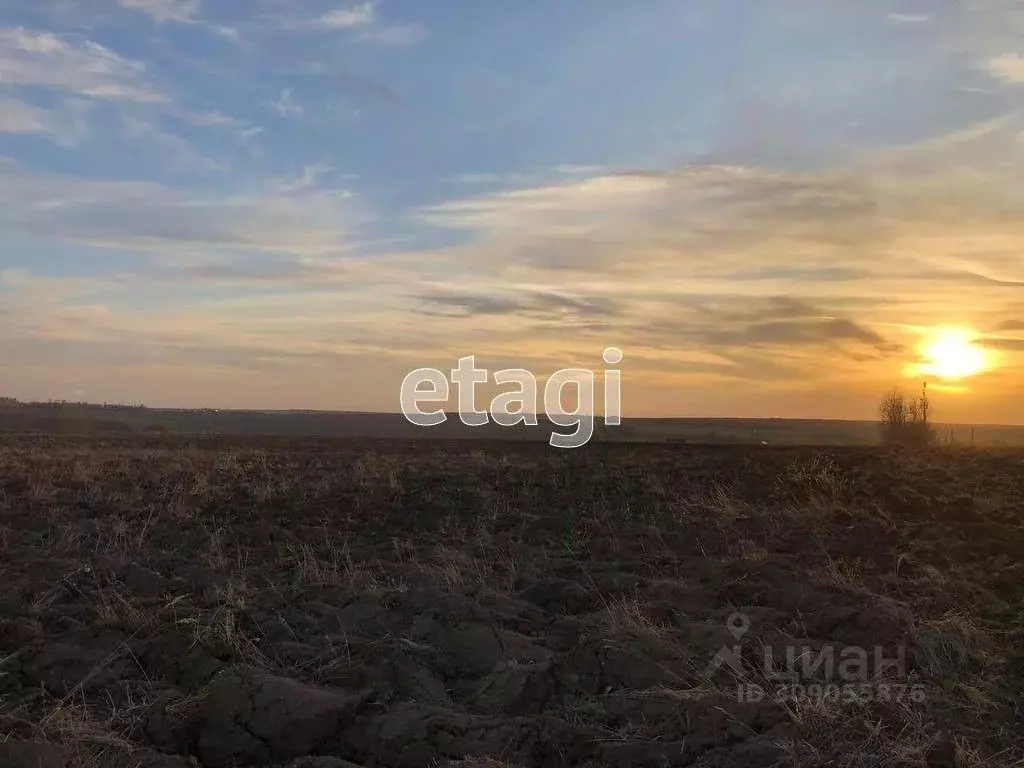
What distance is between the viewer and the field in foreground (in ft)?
19.9

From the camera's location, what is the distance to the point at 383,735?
6.44m

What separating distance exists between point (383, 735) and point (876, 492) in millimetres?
12959

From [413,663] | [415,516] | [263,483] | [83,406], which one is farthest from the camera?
[83,406]

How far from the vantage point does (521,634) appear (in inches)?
341

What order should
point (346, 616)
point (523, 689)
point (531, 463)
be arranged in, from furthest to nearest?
point (531, 463) → point (346, 616) → point (523, 689)

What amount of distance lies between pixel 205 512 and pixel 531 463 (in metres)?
10.2

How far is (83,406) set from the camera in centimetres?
12838

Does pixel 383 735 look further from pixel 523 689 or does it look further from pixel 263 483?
pixel 263 483

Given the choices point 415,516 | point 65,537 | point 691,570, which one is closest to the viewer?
point 691,570

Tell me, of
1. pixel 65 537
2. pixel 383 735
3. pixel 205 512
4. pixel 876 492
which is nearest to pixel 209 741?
pixel 383 735

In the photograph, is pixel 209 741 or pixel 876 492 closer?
pixel 209 741

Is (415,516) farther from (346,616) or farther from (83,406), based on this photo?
(83,406)

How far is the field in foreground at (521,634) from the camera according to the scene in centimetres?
606

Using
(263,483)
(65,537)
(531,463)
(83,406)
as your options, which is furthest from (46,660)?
(83,406)
